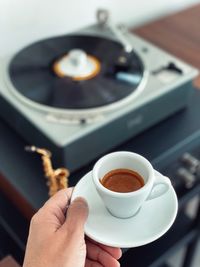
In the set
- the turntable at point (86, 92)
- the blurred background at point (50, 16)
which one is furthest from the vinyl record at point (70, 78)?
the blurred background at point (50, 16)

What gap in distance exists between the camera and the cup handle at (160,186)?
0.61 metres

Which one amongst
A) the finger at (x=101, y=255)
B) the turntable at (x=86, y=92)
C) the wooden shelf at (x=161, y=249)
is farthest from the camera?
the wooden shelf at (x=161, y=249)

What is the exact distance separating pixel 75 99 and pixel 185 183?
39cm

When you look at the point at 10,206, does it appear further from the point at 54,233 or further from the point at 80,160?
the point at 54,233

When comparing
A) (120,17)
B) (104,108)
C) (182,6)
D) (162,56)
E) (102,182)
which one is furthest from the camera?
(182,6)

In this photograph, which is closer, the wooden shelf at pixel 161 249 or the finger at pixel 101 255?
the finger at pixel 101 255

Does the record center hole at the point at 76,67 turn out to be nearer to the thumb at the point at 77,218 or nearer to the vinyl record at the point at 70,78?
the vinyl record at the point at 70,78

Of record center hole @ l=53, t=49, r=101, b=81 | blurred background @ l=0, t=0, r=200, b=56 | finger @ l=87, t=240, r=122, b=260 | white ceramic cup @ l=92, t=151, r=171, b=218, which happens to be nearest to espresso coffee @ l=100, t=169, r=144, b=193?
white ceramic cup @ l=92, t=151, r=171, b=218

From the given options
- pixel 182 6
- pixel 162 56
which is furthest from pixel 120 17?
pixel 162 56

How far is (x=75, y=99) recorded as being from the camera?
87 cm

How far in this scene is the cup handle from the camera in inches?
24.1

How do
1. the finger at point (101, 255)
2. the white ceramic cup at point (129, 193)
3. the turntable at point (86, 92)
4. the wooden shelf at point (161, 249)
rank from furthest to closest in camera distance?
the wooden shelf at point (161, 249) < the turntable at point (86, 92) < the finger at point (101, 255) < the white ceramic cup at point (129, 193)

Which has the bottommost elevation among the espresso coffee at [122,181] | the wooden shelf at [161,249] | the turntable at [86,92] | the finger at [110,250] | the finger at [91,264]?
the wooden shelf at [161,249]

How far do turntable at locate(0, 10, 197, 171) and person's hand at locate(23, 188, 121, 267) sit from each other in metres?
0.17
